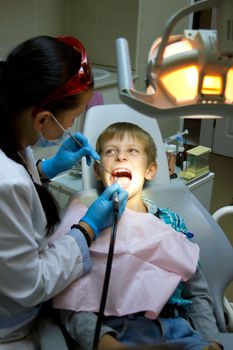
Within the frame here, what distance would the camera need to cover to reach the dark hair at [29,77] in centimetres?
110

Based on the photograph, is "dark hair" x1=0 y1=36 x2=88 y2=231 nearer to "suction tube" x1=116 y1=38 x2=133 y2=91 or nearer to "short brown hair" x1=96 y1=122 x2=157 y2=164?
"suction tube" x1=116 y1=38 x2=133 y2=91

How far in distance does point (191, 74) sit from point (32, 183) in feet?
1.96

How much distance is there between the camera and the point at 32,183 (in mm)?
1137

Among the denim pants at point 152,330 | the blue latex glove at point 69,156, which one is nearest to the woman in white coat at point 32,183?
the denim pants at point 152,330

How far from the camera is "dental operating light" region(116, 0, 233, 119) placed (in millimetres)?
637

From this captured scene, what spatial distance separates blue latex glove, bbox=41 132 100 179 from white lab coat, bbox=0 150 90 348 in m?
0.44

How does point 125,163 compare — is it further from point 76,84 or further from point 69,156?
point 76,84

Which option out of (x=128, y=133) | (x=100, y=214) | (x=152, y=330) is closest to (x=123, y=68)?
(x=100, y=214)

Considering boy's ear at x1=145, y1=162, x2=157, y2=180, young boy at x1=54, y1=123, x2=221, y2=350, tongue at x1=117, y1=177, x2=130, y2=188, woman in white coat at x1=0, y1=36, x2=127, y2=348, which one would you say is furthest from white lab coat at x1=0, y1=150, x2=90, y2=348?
boy's ear at x1=145, y1=162, x2=157, y2=180

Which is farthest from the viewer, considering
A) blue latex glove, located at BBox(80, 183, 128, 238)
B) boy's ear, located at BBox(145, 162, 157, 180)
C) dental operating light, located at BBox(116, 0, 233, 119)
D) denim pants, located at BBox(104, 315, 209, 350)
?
boy's ear, located at BBox(145, 162, 157, 180)

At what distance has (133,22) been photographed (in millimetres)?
3010

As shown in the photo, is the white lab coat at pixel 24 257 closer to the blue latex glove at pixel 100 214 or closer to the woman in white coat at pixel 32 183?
the woman in white coat at pixel 32 183

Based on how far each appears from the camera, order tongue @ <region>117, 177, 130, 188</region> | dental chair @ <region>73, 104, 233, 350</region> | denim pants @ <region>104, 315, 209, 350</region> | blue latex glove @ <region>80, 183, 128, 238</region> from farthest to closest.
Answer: tongue @ <region>117, 177, 130, 188</region>, dental chair @ <region>73, 104, 233, 350</region>, blue latex glove @ <region>80, 183, 128, 238</region>, denim pants @ <region>104, 315, 209, 350</region>

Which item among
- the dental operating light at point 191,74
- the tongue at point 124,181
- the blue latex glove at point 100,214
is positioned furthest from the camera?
the tongue at point 124,181
